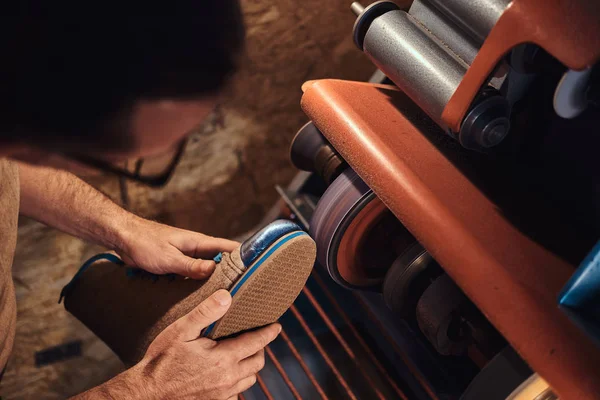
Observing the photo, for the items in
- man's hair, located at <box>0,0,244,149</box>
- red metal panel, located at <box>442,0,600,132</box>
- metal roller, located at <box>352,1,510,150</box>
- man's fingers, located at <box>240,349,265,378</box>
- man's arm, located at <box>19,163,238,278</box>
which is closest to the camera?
man's hair, located at <box>0,0,244,149</box>

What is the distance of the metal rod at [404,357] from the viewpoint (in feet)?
3.30

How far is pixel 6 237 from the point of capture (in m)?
1.00

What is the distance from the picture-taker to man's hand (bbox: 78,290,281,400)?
2.87 ft

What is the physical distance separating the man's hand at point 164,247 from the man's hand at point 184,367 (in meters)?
0.16

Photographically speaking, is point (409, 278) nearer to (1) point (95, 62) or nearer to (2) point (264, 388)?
(2) point (264, 388)

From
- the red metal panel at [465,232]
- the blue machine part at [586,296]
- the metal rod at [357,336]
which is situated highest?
the blue machine part at [586,296]

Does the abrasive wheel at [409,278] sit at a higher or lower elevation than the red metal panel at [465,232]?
lower

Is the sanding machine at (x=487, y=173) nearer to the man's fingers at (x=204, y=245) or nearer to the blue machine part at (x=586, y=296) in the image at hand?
the blue machine part at (x=586, y=296)

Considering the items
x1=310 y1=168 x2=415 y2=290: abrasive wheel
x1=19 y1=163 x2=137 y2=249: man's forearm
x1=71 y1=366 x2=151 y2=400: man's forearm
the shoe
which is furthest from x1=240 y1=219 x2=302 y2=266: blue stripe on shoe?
x1=19 y1=163 x2=137 y2=249: man's forearm

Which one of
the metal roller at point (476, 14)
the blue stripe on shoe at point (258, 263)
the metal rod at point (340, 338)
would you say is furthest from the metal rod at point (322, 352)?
the metal roller at point (476, 14)

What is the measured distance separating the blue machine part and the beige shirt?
891mm

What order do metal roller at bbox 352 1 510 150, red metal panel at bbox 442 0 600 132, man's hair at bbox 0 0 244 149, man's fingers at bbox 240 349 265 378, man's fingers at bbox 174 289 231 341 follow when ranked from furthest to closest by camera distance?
man's fingers at bbox 240 349 265 378 < man's fingers at bbox 174 289 231 341 < metal roller at bbox 352 1 510 150 < red metal panel at bbox 442 0 600 132 < man's hair at bbox 0 0 244 149

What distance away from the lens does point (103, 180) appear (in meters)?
1.59

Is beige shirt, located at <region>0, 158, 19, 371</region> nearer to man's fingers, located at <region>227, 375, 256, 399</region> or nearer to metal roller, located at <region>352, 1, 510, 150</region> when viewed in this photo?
man's fingers, located at <region>227, 375, 256, 399</region>
